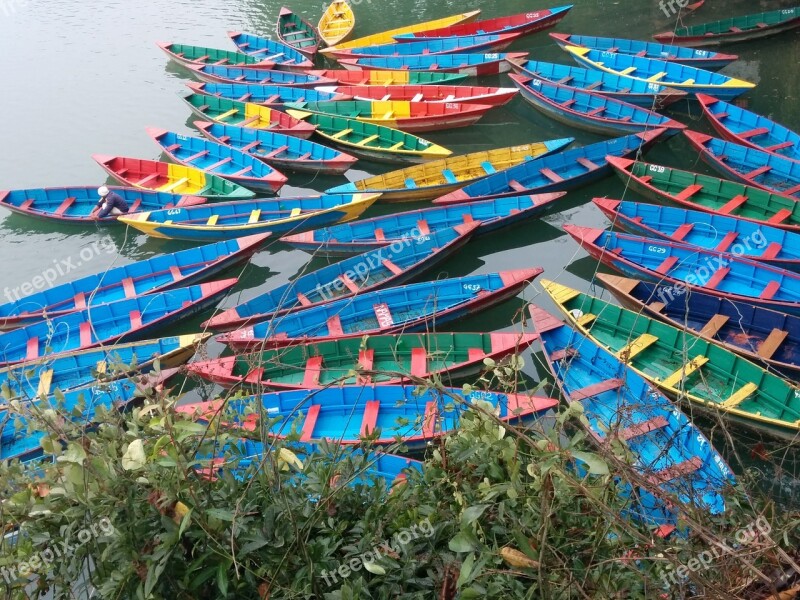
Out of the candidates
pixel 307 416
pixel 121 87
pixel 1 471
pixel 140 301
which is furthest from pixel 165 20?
pixel 1 471

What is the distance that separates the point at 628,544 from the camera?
3523mm

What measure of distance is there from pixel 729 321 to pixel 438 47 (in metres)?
13.7

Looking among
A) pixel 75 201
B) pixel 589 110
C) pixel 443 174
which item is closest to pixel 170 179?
pixel 75 201

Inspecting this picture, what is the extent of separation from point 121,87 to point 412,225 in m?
13.9

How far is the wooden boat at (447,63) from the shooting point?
18.7 meters

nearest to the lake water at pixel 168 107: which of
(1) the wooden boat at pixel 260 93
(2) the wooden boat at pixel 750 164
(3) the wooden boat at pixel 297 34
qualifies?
(2) the wooden boat at pixel 750 164

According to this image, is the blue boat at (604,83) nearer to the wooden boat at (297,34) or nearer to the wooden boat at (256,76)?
the wooden boat at (256,76)

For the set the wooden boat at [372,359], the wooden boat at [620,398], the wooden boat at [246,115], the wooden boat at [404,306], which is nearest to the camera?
the wooden boat at [620,398]

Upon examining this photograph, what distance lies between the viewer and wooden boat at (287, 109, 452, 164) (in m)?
15.1

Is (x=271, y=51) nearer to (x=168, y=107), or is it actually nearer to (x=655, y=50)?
(x=168, y=107)

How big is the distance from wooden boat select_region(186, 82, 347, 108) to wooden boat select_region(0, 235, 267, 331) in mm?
6977

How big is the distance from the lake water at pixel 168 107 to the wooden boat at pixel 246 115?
96 cm

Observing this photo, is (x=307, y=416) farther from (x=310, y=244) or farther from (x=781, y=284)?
(x=781, y=284)

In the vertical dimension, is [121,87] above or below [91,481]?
below
